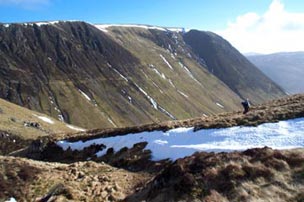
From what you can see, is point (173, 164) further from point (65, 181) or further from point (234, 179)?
point (65, 181)

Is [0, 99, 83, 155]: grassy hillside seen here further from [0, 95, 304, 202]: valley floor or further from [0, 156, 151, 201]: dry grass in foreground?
[0, 156, 151, 201]: dry grass in foreground

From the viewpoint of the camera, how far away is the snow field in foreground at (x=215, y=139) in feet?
118

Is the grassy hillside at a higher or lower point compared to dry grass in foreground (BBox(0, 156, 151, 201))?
higher

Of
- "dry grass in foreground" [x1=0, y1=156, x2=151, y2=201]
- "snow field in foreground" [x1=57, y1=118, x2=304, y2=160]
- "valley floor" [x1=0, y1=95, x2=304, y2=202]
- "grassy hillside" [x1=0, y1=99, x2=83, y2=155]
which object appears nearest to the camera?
"valley floor" [x1=0, y1=95, x2=304, y2=202]

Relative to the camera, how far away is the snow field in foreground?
3584cm

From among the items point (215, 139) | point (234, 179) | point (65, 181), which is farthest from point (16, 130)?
point (234, 179)

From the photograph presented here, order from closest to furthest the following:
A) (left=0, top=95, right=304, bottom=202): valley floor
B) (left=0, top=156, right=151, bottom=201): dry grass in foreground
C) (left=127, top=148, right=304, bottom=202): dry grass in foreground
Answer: (left=127, top=148, right=304, bottom=202): dry grass in foreground
(left=0, top=95, right=304, bottom=202): valley floor
(left=0, top=156, right=151, bottom=201): dry grass in foreground

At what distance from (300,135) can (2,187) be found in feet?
77.1

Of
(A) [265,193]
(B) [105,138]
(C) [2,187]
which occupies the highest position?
(B) [105,138]

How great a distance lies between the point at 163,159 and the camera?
36281 millimetres

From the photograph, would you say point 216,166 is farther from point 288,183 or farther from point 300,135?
point 300,135

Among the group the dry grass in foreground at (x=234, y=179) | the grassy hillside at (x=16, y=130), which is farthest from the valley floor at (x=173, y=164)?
the grassy hillside at (x=16, y=130)

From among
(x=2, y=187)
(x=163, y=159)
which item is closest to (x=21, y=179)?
(x=2, y=187)

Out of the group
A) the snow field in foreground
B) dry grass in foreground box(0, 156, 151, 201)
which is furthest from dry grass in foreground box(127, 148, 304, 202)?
the snow field in foreground
